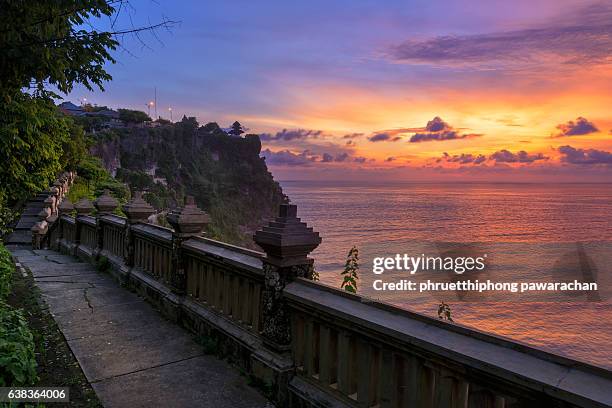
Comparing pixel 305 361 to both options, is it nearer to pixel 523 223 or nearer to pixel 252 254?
pixel 252 254

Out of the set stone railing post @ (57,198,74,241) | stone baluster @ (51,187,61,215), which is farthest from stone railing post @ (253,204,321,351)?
stone baluster @ (51,187,61,215)

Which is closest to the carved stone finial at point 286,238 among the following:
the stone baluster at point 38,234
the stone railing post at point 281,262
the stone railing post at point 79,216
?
the stone railing post at point 281,262

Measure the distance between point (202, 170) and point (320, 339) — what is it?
13239 centimetres

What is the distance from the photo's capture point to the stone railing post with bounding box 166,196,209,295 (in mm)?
6070

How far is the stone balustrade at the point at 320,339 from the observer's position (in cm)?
229

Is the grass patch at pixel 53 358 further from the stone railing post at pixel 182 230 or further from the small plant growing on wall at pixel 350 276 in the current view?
the small plant growing on wall at pixel 350 276

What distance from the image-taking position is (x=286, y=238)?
12.9ft

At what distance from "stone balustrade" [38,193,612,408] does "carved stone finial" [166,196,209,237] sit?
0.02 meters

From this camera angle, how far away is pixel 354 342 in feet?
11.2

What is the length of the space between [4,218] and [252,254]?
62.6ft

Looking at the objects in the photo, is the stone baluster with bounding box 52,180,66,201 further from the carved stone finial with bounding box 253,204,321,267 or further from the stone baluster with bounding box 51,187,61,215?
the carved stone finial with bounding box 253,204,321,267

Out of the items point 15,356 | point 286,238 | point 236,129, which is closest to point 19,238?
point 15,356

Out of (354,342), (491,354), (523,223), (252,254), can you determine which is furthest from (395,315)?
(523,223)

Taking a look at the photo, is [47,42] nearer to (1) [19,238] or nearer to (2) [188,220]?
(2) [188,220]
